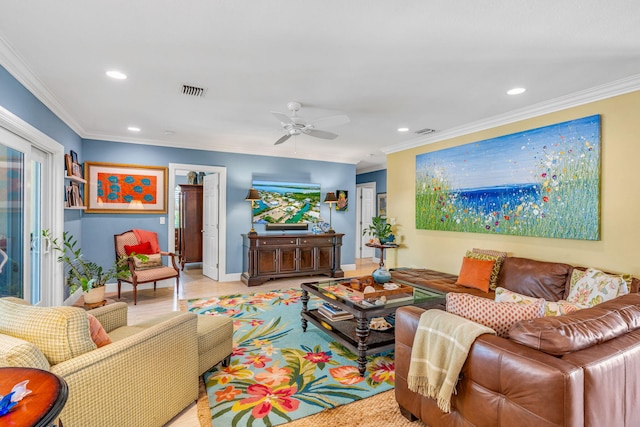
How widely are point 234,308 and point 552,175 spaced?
399 centimetres

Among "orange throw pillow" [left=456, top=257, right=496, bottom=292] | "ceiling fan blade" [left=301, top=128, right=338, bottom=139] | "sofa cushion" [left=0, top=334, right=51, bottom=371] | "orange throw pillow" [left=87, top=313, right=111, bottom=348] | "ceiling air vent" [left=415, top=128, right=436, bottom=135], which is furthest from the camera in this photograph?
"ceiling air vent" [left=415, top=128, right=436, bottom=135]

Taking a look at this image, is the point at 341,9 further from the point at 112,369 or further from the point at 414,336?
the point at 112,369

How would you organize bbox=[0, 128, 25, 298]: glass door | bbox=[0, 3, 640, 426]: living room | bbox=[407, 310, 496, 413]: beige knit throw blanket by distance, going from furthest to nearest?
bbox=[0, 3, 640, 426]: living room
bbox=[0, 128, 25, 298]: glass door
bbox=[407, 310, 496, 413]: beige knit throw blanket

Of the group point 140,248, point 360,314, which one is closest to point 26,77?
point 140,248

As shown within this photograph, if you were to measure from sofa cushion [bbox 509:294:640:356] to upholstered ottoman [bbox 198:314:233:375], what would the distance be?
1.91m

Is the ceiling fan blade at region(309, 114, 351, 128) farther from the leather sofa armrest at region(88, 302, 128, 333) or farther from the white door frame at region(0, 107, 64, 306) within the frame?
the white door frame at region(0, 107, 64, 306)

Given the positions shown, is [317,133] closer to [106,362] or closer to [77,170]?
[106,362]

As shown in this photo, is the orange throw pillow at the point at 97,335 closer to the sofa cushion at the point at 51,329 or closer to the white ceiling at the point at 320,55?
the sofa cushion at the point at 51,329

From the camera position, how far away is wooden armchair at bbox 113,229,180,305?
4512 millimetres

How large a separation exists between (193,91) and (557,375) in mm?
3387

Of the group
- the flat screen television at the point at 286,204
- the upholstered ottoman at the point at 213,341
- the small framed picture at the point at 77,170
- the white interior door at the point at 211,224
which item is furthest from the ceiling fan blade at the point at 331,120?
the small framed picture at the point at 77,170

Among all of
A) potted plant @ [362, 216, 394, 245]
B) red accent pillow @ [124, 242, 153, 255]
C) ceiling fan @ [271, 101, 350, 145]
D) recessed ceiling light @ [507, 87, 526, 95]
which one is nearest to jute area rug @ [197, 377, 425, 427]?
ceiling fan @ [271, 101, 350, 145]

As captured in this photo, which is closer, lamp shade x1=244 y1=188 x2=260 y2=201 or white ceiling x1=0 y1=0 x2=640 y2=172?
white ceiling x1=0 y1=0 x2=640 y2=172

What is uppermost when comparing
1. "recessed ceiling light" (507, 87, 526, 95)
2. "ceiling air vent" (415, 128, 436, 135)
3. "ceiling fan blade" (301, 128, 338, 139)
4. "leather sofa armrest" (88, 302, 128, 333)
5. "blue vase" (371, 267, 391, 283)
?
"recessed ceiling light" (507, 87, 526, 95)
